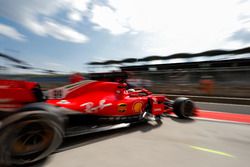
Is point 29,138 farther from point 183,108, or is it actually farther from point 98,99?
point 183,108

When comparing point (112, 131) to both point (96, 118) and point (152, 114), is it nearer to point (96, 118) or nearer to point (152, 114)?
point (96, 118)

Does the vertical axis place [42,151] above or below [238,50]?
below

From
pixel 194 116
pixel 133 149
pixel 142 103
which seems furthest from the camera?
pixel 194 116

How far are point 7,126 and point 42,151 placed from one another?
0.48 m

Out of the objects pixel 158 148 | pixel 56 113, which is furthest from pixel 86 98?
pixel 158 148

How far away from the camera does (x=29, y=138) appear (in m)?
1.94

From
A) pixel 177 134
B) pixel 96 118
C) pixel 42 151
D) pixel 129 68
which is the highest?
pixel 129 68

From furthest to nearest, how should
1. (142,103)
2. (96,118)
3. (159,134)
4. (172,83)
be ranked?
1. (172,83)
2. (142,103)
3. (159,134)
4. (96,118)

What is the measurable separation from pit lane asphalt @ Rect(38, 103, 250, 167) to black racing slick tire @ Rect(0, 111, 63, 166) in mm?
182

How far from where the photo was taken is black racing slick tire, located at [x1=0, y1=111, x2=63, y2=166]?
1768 millimetres

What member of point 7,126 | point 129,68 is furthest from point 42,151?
point 129,68

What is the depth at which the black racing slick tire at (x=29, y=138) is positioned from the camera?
177 cm

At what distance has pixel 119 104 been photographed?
10.4ft

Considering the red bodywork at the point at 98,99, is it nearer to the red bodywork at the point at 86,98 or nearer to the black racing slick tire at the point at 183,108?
the red bodywork at the point at 86,98
